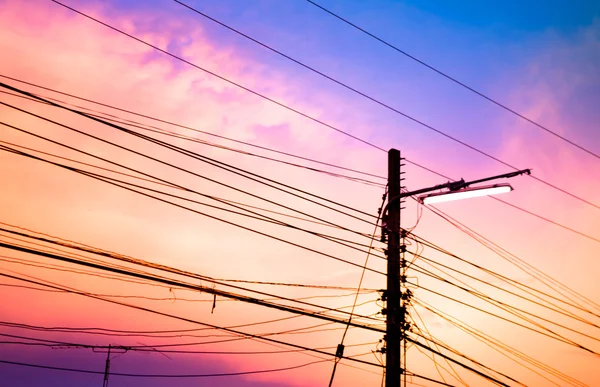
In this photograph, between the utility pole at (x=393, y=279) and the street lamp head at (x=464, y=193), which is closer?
the street lamp head at (x=464, y=193)

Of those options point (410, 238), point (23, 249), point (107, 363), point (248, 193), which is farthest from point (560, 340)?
point (107, 363)

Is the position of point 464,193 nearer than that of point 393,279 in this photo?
Yes

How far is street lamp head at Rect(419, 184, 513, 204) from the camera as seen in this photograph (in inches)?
492

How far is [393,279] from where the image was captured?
47.2 feet

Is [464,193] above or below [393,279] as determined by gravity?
above

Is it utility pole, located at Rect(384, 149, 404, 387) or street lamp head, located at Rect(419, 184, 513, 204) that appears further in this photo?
utility pole, located at Rect(384, 149, 404, 387)

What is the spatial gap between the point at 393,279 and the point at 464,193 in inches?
119

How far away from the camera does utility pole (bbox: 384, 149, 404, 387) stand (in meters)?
13.6

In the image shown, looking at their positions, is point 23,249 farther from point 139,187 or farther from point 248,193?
point 248,193

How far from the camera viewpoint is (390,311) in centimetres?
1421

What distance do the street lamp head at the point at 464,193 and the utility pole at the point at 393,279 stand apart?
1092mm

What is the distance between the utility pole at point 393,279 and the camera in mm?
13570

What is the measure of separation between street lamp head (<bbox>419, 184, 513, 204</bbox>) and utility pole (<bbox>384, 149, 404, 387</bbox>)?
1092 mm

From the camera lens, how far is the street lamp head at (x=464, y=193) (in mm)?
12500
